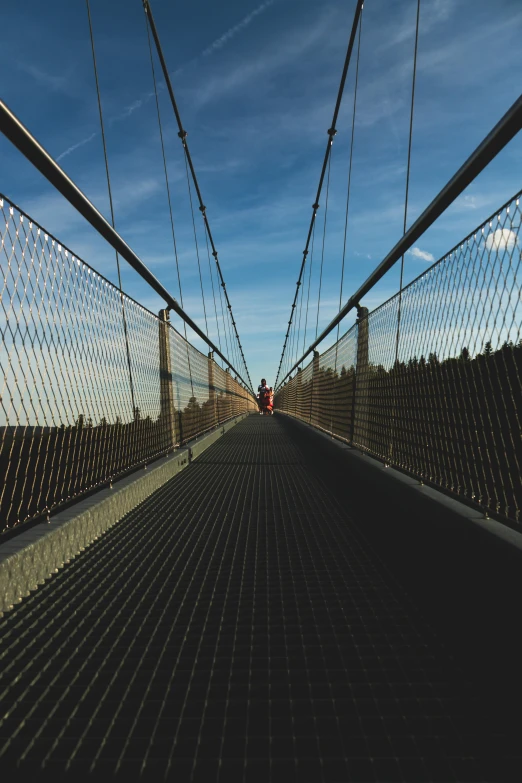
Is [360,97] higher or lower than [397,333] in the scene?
higher

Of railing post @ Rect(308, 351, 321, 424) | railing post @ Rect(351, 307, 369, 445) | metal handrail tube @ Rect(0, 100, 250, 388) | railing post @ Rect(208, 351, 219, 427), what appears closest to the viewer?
metal handrail tube @ Rect(0, 100, 250, 388)

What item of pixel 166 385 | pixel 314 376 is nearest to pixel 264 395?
pixel 314 376

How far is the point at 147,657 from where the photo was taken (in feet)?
3.70

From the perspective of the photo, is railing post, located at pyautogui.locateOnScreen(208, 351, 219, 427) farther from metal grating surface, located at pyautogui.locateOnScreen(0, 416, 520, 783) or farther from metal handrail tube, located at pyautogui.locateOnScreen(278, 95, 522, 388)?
metal grating surface, located at pyautogui.locateOnScreen(0, 416, 520, 783)

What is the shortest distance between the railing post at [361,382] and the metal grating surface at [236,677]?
6.69ft

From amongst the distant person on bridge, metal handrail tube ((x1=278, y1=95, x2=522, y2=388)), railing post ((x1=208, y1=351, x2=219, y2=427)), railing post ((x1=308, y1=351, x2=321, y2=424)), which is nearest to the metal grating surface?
metal handrail tube ((x1=278, y1=95, x2=522, y2=388))

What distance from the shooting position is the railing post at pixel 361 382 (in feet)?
12.6

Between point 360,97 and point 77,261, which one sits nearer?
point 77,261

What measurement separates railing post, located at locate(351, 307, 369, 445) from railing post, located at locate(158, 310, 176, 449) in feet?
4.91

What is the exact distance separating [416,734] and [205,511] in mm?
1801

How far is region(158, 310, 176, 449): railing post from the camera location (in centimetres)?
397

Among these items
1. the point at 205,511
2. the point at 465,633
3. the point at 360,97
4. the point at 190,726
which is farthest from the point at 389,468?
the point at 360,97

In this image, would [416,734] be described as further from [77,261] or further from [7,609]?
[77,261]

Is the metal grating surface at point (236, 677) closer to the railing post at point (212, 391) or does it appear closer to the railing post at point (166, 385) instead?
the railing post at point (166, 385)
